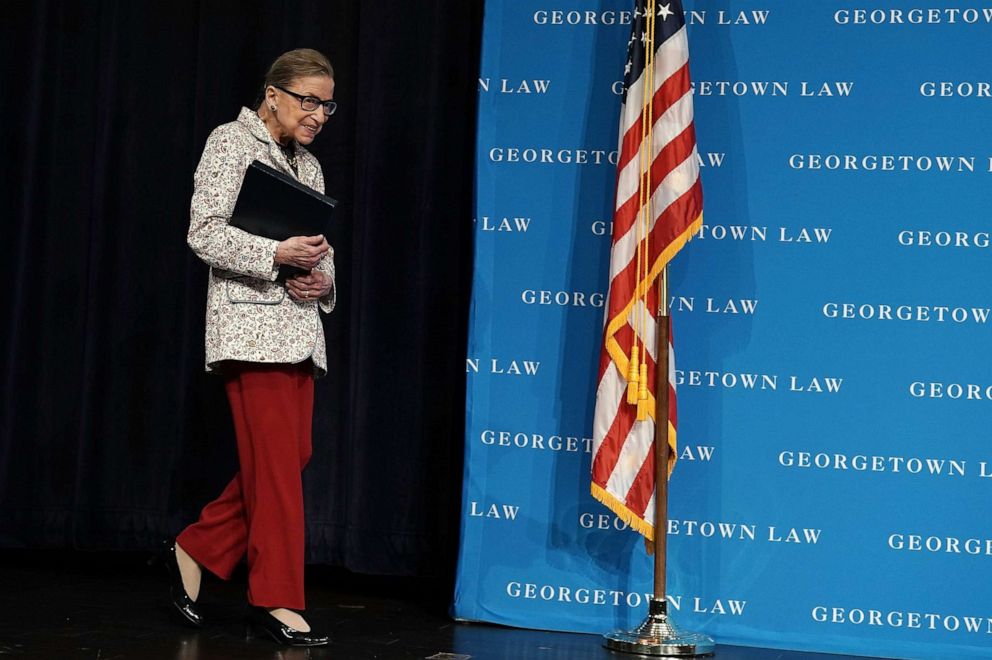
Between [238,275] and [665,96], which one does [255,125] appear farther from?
[665,96]

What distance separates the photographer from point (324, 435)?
4.73 meters

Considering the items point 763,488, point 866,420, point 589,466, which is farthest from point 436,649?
point 866,420

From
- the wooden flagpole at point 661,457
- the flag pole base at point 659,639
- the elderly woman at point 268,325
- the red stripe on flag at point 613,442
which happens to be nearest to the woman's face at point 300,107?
the elderly woman at point 268,325

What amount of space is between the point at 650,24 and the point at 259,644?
2085 mm

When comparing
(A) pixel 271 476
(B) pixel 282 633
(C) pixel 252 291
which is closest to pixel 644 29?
(C) pixel 252 291

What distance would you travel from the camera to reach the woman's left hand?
11.2ft

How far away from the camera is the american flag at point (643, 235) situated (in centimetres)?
362

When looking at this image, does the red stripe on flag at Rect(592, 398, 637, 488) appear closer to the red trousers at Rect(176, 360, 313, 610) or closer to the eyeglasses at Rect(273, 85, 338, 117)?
the red trousers at Rect(176, 360, 313, 610)

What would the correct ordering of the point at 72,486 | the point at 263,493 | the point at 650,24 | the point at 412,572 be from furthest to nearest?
the point at 72,486, the point at 412,572, the point at 650,24, the point at 263,493

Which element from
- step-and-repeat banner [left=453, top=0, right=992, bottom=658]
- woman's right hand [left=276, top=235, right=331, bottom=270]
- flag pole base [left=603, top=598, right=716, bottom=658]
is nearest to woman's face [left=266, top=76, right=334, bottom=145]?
woman's right hand [left=276, top=235, right=331, bottom=270]

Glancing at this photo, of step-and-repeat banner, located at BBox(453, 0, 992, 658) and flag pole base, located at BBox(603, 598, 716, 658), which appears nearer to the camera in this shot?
flag pole base, located at BBox(603, 598, 716, 658)

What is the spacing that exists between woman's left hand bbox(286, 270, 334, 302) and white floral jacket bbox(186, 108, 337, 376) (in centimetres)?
3

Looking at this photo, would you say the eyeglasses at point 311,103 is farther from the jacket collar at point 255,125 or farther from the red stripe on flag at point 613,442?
the red stripe on flag at point 613,442

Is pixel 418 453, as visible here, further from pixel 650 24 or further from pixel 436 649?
pixel 650 24
